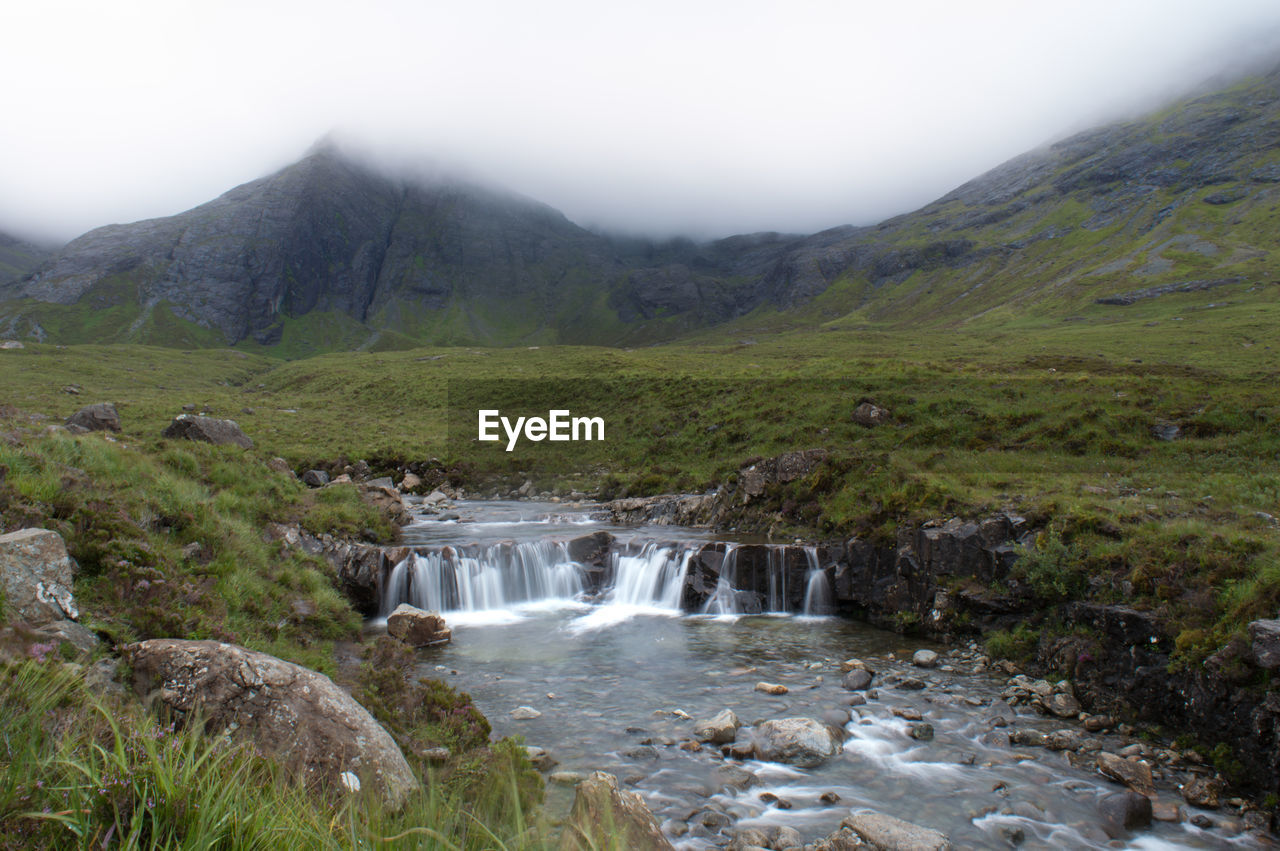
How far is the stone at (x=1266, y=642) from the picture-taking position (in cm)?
974

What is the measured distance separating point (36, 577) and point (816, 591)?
1906 cm

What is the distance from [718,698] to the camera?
45.2 ft

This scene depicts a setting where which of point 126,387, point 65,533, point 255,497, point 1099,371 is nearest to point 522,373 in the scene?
point 126,387

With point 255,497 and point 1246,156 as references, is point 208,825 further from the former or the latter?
point 1246,156

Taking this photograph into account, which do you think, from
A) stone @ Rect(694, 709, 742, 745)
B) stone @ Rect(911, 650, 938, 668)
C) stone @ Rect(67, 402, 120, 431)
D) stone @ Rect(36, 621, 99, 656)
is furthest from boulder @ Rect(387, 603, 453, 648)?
stone @ Rect(67, 402, 120, 431)

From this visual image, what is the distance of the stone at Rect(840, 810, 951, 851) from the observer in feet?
27.6

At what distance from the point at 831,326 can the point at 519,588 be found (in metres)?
188

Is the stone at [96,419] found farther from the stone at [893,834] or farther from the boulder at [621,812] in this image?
the stone at [893,834]

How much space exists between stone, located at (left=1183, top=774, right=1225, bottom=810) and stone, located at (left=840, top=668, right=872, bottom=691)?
5.51m

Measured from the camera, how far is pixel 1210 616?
11719 millimetres

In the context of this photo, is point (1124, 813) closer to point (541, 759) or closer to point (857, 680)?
point (857, 680)

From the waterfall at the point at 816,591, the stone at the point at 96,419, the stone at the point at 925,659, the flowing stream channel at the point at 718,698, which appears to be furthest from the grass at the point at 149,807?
the stone at the point at 96,419

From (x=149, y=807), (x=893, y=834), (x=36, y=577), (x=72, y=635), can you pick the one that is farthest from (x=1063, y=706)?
(x=36, y=577)

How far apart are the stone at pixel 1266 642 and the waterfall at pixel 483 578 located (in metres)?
18.6
